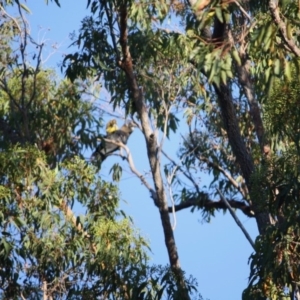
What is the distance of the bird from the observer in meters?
12.2

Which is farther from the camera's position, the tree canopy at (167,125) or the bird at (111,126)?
the bird at (111,126)

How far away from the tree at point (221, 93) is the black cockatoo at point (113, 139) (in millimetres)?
614

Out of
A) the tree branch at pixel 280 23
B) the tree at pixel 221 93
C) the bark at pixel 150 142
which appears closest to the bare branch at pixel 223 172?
the tree at pixel 221 93

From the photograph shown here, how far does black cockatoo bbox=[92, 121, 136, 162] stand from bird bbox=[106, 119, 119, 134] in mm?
130


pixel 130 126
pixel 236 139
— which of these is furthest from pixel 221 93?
pixel 130 126

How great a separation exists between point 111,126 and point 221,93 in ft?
8.52

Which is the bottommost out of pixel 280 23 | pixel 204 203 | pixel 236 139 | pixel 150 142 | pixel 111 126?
pixel 280 23

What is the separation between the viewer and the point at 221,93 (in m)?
9.98

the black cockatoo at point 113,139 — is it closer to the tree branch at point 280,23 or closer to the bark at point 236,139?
the bark at point 236,139

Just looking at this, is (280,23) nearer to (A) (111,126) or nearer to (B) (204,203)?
(A) (111,126)

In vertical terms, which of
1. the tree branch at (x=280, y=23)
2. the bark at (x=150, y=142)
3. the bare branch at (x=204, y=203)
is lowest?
the tree branch at (x=280, y=23)

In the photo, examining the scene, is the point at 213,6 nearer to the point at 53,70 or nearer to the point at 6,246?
the point at 6,246

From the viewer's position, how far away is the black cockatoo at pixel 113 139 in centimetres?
1166

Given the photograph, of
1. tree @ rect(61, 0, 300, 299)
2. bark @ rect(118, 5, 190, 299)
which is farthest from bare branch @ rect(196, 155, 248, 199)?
bark @ rect(118, 5, 190, 299)
